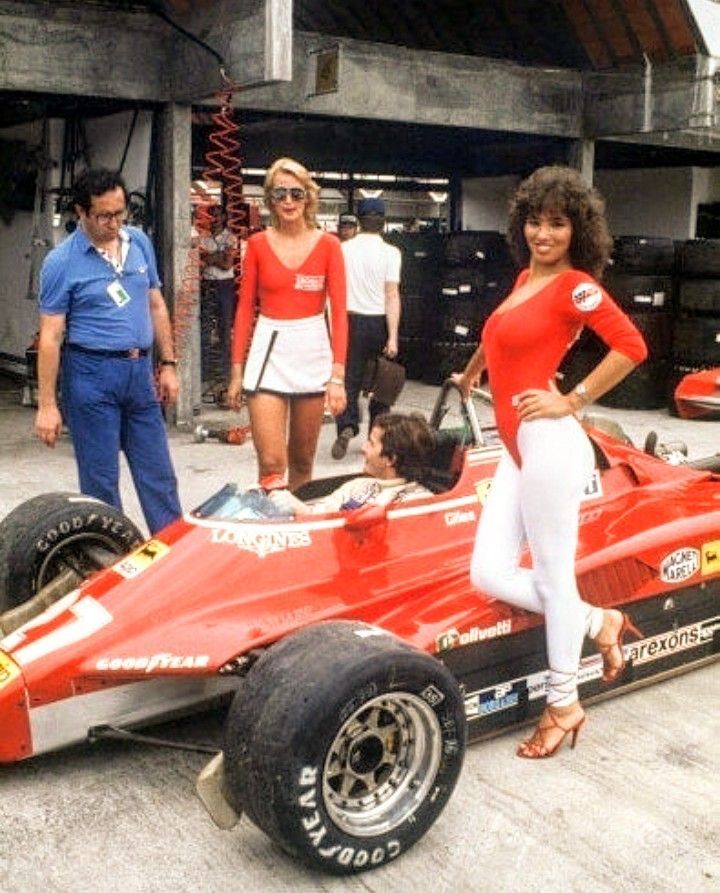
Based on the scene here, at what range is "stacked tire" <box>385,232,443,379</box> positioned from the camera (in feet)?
42.6

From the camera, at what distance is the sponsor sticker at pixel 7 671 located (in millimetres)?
3129

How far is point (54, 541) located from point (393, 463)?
1250 mm

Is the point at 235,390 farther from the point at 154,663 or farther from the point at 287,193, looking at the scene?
the point at 154,663

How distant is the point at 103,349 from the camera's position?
4.75 meters

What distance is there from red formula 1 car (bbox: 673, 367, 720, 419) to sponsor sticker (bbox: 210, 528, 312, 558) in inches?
109

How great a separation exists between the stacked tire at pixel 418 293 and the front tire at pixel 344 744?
10.1 m

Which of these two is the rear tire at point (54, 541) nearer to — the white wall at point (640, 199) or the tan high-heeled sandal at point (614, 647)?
the tan high-heeled sandal at point (614, 647)

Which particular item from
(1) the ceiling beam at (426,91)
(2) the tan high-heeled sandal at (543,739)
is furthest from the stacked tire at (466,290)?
(2) the tan high-heeled sandal at (543,739)

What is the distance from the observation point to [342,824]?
288 cm

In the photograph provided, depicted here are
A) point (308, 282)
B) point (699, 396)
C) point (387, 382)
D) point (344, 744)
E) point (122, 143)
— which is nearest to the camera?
point (344, 744)

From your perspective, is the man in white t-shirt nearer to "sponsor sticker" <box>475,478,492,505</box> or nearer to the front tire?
"sponsor sticker" <box>475,478,492,505</box>

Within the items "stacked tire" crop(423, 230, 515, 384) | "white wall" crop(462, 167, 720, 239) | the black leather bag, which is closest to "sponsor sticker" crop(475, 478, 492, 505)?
the black leather bag

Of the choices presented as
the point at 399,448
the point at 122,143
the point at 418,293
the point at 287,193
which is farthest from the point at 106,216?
the point at 418,293

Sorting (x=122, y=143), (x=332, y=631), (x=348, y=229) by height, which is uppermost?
(x=122, y=143)
